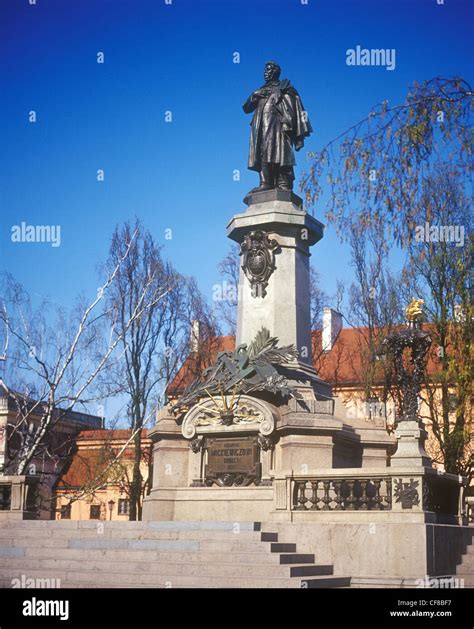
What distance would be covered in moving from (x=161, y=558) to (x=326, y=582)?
2.56 metres

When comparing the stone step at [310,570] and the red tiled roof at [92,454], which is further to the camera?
the red tiled roof at [92,454]

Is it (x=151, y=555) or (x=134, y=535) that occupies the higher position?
(x=134, y=535)

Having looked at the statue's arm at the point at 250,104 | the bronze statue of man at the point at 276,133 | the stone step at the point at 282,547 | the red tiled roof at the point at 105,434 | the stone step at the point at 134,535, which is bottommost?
the stone step at the point at 282,547

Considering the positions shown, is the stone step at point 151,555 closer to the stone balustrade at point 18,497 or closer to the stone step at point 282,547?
the stone step at point 282,547

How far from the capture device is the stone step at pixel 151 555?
1288cm

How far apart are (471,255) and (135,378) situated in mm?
16992

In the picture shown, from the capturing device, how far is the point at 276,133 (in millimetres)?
20359

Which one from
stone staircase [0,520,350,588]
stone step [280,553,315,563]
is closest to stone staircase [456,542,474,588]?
stone staircase [0,520,350,588]

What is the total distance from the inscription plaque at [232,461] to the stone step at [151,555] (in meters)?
3.85

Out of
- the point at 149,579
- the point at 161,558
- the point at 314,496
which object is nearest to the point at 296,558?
the point at 314,496

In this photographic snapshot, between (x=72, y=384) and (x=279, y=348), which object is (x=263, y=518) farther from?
(x=72, y=384)

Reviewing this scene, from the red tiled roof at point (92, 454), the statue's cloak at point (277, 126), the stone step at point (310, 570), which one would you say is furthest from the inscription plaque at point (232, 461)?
the red tiled roof at point (92, 454)

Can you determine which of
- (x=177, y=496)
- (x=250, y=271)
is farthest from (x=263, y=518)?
(x=250, y=271)

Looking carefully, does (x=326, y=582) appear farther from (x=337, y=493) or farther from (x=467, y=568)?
(x=467, y=568)
